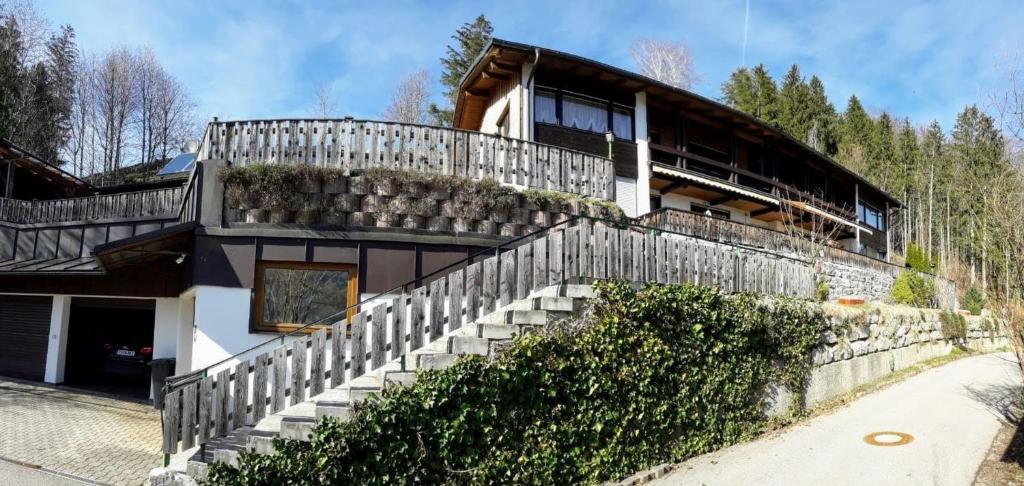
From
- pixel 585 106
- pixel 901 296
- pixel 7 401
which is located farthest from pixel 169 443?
pixel 901 296

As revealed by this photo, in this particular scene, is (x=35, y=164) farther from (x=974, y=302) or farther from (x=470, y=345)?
(x=974, y=302)

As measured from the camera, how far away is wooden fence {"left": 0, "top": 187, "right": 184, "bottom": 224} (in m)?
15.3

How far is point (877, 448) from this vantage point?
7.95m

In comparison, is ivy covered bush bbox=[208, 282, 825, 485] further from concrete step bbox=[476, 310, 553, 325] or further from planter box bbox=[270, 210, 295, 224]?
planter box bbox=[270, 210, 295, 224]

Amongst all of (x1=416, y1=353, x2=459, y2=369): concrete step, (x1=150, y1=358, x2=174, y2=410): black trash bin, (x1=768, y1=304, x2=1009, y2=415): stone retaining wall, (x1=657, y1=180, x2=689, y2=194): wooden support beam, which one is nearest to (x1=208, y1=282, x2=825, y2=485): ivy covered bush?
(x1=416, y1=353, x2=459, y2=369): concrete step

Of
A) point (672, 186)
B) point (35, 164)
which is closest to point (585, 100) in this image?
point (672, 186)

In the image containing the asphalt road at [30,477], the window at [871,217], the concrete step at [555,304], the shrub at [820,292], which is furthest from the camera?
the window at [871,217]

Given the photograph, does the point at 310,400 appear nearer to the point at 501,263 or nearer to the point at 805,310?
the point at 501,263

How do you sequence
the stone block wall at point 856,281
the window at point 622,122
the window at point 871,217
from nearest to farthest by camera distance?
the window at point 622,122 < the stone block wall at point 856,281 < the window at point 871,217

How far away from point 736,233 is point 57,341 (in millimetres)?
18302

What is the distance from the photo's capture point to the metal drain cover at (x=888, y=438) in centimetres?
816

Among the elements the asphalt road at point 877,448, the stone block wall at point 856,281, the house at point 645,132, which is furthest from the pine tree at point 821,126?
the asphalt road at point 877,448

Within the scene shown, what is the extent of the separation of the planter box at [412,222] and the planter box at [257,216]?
213 cm

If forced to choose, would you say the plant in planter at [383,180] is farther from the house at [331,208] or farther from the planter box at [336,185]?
the planter box at [336,185]
